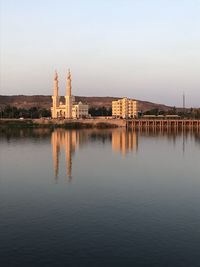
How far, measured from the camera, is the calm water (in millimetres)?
11258

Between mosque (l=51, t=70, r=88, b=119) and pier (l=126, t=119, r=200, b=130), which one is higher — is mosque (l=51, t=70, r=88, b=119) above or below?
above

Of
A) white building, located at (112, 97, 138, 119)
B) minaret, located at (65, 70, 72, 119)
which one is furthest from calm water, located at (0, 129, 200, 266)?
white building, located at (112, 97, 138, 119)

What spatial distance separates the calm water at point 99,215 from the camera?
1126cm

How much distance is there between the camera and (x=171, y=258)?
1102 centimetres

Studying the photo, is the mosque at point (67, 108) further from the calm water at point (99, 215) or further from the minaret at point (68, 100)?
the calm water at point (99, 215)

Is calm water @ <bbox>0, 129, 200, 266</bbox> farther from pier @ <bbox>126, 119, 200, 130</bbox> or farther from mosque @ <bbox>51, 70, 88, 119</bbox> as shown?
mosque @ <bbox>51, 70, 88, 119</bbox>

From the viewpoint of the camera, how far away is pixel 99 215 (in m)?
15.2

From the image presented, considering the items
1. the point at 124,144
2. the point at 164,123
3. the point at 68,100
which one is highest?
the point at 68,100

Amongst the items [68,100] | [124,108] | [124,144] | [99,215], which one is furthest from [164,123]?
[99,215]

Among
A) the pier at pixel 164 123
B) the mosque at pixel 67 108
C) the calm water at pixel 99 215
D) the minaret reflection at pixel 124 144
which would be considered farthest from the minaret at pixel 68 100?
the calm water at pixel 99 215

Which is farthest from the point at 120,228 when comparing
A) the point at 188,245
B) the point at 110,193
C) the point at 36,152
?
the point at 36,152

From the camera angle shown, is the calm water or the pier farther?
the pier

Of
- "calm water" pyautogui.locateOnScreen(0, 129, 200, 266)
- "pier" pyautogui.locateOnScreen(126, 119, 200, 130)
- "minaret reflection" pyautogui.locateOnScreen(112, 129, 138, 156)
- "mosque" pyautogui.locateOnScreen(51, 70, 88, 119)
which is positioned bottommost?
"calm water" pyautogui.locateOnScreen(0, 129, 200, 266)

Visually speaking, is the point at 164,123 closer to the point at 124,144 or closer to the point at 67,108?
the point at 67,108
